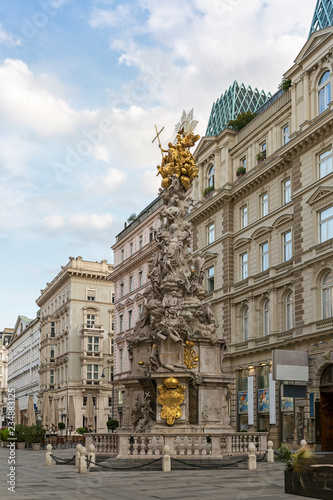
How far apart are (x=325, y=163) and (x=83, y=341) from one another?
169 ft

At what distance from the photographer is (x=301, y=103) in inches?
1655

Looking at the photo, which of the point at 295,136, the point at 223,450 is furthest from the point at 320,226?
the point at 223,450

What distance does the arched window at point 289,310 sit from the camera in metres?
41.8

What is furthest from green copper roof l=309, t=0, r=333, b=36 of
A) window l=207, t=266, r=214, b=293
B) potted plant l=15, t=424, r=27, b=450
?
potted plant l=15, t=424, r=27, b=450

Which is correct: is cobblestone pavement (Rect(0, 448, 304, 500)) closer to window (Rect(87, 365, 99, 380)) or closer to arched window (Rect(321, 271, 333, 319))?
arched window (Rect(321, 271, 333, 319))

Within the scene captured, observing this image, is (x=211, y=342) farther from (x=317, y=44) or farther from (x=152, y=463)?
(x=317, y=44)

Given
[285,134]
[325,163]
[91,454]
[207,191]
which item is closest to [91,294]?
[207,191]

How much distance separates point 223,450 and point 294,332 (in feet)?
57.1

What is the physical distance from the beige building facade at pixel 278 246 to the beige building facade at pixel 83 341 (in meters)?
34.2

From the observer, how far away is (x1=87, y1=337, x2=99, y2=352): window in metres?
84.2

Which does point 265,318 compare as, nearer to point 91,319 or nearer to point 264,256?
point 264,256

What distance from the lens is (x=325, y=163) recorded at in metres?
39.2

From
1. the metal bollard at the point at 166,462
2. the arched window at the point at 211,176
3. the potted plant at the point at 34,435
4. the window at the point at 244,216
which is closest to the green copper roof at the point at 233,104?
the arched window at the point at 211,176

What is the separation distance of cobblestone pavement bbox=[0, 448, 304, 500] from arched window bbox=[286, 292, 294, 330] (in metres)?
19.6
